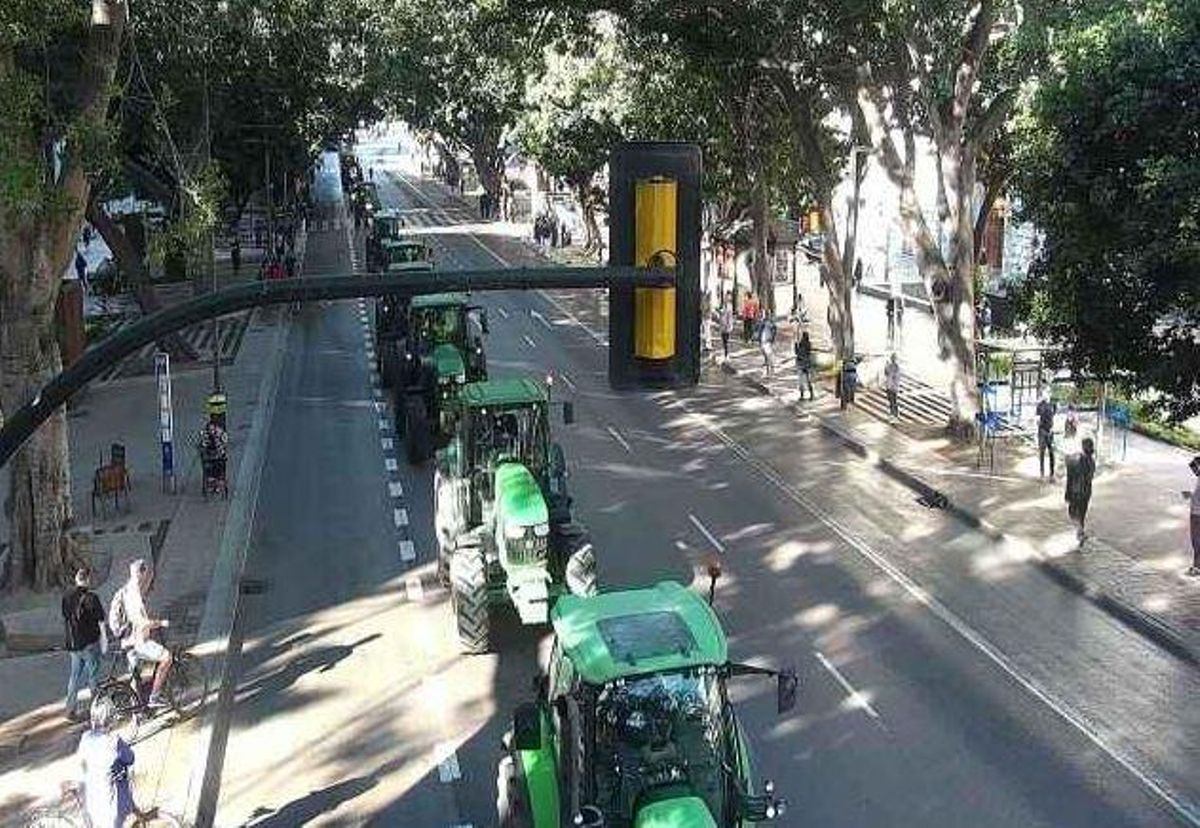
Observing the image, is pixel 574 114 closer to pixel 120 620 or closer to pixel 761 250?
pixel 761 250

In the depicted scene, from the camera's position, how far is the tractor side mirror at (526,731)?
10.0 metres

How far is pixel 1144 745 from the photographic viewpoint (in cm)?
1287

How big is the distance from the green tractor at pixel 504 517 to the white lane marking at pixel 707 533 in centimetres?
336

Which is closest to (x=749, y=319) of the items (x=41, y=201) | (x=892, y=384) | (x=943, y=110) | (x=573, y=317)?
(x=573, y=317)

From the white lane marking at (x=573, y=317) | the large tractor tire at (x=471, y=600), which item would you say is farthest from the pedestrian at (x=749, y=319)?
the large tractor tire at (x=471, y=600)

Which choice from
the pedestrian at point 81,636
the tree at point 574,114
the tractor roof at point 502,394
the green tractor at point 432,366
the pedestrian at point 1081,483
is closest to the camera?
the pedestrian at point 81,636

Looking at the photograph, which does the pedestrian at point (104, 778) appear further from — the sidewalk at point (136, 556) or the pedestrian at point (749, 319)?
the pedestrian at point (749, 319)

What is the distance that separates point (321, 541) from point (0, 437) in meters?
13.5

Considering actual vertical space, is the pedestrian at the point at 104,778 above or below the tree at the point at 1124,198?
below

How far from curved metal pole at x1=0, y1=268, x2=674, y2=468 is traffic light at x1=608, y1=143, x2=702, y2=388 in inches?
7.0

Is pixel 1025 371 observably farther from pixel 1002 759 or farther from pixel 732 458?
Answer: pixel 1002 759

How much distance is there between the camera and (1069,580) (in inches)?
703

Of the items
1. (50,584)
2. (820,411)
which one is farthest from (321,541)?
(820,411)

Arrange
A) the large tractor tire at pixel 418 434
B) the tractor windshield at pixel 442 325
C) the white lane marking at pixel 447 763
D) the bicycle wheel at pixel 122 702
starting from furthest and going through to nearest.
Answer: the tractor windshield at pixel 442 325
the large tractor tire at pixel 418 434
the bicycle wheel at pixel 122 702
the white lane marking at pixel 447 763
